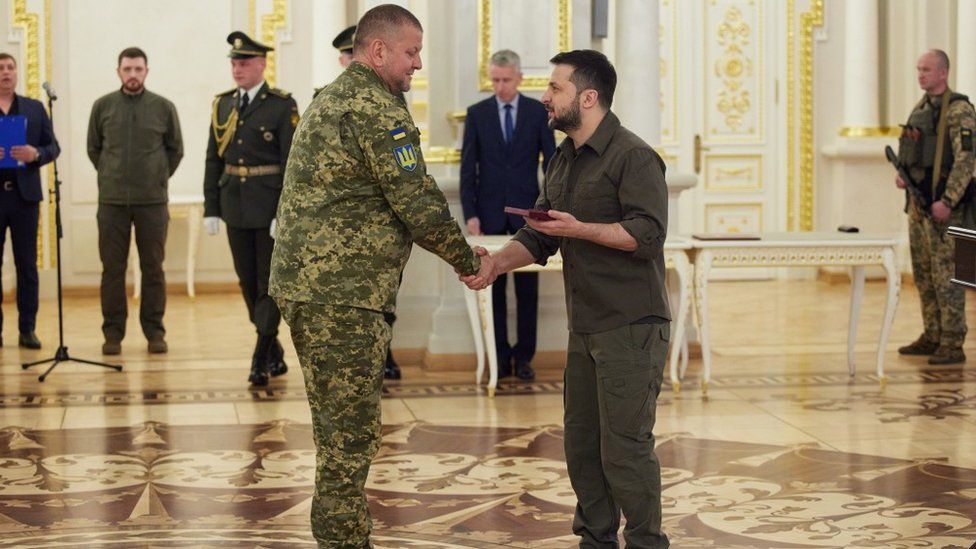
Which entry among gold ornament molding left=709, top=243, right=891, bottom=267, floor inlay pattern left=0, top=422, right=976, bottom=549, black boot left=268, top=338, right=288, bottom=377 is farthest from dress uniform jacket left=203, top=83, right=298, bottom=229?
gold ornament molding left=709, top=243, right=891, bottom=267

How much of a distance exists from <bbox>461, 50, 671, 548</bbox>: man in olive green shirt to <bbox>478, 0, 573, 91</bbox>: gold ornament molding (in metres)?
3.75

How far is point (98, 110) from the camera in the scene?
27.8 feet

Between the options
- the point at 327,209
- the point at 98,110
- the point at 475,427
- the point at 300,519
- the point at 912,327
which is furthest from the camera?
the point at 912,327

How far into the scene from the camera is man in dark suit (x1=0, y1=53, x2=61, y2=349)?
332 inches

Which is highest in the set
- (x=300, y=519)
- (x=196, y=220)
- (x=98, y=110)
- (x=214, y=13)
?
(x=214, y=13)

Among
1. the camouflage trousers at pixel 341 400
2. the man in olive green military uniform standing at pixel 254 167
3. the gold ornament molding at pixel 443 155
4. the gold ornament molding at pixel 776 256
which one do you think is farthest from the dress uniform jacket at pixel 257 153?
the camouflage trousers at pixel 341 400

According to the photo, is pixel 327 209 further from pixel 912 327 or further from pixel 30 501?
pixel 912 327

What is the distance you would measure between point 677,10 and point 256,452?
7.38 m

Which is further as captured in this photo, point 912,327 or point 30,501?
point 912,327

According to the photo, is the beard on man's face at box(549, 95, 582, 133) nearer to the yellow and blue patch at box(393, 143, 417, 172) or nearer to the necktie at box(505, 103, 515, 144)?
the yellow and blue patch at box(393, 143, 417, 172)

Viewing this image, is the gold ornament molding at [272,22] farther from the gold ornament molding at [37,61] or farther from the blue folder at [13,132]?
the blue folder at [13,132]

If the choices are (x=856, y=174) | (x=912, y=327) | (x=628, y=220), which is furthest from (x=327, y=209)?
(x=856, y=174)

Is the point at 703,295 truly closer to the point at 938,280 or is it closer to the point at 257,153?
the point at 938,280

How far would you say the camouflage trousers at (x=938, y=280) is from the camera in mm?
7867
